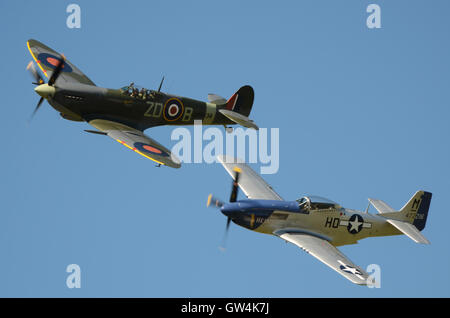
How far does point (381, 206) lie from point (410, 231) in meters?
1.02

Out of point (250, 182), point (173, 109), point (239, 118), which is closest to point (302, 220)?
point (250, 182)

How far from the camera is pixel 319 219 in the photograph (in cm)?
1745

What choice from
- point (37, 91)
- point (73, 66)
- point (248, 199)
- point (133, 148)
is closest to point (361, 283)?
point (248, 199)

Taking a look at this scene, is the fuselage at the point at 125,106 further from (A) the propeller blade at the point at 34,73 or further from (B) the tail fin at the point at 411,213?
(B) the tail fin at the point at 411,213

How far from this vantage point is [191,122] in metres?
21.7

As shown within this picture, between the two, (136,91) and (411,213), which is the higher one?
(136,91)

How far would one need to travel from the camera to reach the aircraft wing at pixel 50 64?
21.1 metres

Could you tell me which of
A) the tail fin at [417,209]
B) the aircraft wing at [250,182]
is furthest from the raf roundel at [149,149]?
the tail fin at [417,209]

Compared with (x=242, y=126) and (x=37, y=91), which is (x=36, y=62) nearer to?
(x=37, y=91)

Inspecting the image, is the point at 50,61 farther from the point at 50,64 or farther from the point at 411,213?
the point at 411,213

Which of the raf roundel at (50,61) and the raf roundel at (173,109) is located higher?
the raf roundel at (50,61)

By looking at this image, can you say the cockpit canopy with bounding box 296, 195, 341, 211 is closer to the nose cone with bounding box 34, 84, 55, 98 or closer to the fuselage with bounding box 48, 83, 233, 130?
the fuselage with bounding box 48, 83, 233, 130

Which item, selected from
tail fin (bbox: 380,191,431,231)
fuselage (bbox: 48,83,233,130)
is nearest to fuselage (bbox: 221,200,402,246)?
tail fin (bbox: 380,191,431,231)

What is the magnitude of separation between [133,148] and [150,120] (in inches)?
89.2
